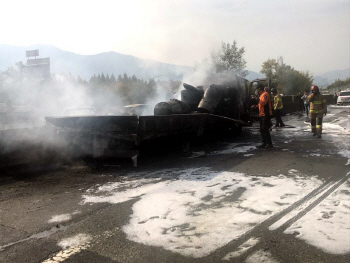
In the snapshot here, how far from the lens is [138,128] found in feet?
22.2

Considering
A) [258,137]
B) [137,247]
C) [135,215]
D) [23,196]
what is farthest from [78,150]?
[258,137]

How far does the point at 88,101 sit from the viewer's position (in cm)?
1614

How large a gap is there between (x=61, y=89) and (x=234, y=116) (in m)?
9.22

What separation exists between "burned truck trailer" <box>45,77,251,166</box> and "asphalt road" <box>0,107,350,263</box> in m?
0.48

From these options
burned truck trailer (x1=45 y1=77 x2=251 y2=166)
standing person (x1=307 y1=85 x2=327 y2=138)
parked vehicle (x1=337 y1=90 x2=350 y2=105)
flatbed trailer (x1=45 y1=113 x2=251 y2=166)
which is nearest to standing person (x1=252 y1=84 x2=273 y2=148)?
burned truck trailer (x1=45 y1=77 x2=251 y2=166)

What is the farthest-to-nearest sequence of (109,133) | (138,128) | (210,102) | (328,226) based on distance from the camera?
(210,102), (138,128), (109,133), (328,226)

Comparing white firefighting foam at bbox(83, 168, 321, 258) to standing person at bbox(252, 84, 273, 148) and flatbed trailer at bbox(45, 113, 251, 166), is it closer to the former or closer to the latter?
flatbed trailer at bbox(45, 113, 251, 166)

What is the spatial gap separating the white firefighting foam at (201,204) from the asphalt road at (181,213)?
0.01m

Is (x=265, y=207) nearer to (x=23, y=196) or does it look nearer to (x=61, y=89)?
(x=23, y=196)

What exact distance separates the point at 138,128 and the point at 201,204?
2856 mm

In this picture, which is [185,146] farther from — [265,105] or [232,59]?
[232,59]

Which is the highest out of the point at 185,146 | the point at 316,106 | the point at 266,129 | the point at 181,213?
the point at 316,106

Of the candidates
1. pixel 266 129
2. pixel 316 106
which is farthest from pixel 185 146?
pixel 316 106

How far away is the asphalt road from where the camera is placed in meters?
3.09
